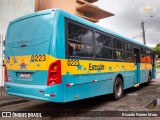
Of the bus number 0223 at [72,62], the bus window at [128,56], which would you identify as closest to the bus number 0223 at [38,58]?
the bus number 0223 at [72,62]

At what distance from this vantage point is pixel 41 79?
20.5 ft

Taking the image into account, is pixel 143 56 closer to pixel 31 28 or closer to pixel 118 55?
pixel 118 55

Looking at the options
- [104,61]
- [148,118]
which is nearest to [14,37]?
[104,61]

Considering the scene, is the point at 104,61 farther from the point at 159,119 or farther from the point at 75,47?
the point at 159,119

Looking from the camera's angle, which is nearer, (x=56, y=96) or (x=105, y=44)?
(x=56, y=96)

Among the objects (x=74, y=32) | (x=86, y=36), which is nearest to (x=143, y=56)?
(x=86, y=36)

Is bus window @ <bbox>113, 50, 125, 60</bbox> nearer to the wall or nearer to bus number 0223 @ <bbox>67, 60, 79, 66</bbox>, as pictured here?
bus number 0223 @ <bbox>67, 60, 79, 66</bbox>

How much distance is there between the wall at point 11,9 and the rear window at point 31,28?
642 centimetres

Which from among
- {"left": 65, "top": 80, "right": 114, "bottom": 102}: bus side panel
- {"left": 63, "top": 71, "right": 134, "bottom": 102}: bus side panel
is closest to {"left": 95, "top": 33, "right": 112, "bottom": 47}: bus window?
{"left": 63, "top": 71, "right": 134, "bottom": 102}: bus side panel

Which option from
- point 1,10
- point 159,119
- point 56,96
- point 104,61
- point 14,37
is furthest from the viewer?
point 1,10

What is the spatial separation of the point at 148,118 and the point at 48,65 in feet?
10.9

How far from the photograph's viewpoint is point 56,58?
A: 20.0 feet

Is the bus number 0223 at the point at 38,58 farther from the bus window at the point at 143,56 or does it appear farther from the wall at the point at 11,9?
the bus window at the point at 143,56

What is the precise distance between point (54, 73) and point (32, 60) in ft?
2.91
